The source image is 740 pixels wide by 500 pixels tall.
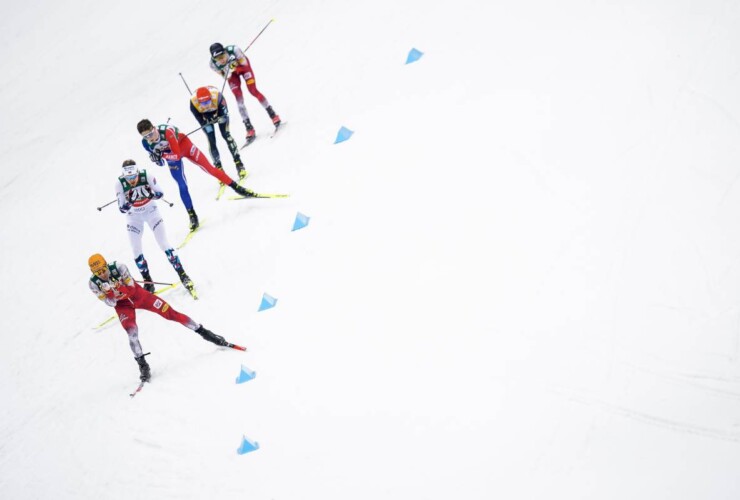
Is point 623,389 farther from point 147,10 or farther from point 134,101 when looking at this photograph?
point 147,10

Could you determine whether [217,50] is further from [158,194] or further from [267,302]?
[267,302]

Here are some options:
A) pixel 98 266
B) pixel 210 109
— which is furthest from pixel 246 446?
pixel 210 109

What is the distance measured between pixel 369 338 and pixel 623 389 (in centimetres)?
241

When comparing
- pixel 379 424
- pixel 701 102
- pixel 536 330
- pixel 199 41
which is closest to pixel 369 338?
pixel 379 424

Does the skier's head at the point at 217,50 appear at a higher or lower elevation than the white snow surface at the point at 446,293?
higher

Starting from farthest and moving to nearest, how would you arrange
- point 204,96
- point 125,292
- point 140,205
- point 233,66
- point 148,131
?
1. point 233,66
2. point 204,96
3. point 148,131
4. point 140,205
5. point 125,292

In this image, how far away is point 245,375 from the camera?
581 cm

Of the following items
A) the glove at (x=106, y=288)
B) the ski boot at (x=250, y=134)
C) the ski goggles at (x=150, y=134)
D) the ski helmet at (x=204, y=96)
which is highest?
the ski helmet at (x=204, y=96)

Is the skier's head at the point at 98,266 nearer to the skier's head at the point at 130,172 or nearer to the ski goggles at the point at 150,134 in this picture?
the skier's head at the point at 130,172

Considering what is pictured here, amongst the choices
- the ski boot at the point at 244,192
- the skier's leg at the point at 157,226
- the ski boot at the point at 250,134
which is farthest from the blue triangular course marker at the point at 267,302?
the ski boot at the point at 250,134

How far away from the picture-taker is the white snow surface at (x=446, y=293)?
4.43 metres

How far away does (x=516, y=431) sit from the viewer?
4.45 m

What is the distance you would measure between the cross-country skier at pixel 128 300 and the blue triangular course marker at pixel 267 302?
588mm

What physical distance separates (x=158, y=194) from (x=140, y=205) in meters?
0.26
